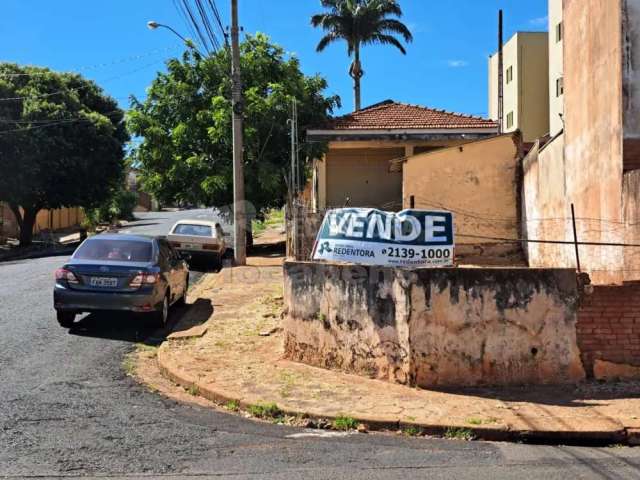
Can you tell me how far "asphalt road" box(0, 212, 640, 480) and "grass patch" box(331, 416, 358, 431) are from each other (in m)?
0.14

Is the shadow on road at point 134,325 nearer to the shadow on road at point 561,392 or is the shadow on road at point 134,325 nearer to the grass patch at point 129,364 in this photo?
the grass patch at point 129,364

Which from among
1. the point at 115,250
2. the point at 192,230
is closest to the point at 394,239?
the point at 115,250

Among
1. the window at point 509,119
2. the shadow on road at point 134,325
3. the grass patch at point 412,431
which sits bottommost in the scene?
the grass patch at point 412,431

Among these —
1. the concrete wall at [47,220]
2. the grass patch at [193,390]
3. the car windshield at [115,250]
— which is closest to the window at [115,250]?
the car windshield at [115,250]

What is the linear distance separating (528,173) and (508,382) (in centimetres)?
1067

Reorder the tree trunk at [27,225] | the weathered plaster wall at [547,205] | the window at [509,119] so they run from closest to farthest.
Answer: the weathered plaster wall at [547,205], the tree trunk at [27,225], the window at [509,119]

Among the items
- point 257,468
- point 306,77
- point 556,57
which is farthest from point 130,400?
point 556,57

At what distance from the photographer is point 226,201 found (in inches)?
953

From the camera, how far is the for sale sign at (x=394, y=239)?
731 centimetres

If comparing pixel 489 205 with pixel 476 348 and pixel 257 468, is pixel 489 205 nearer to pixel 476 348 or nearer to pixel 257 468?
pixel 476 348

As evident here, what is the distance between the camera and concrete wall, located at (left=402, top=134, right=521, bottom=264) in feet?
57.7

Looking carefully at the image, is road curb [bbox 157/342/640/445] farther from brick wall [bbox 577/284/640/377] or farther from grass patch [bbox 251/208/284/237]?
grass patch [bbox 251/208/284/237]

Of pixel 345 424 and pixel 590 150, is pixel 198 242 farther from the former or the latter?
pixel 345 424

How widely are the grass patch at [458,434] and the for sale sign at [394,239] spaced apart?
215 cm
